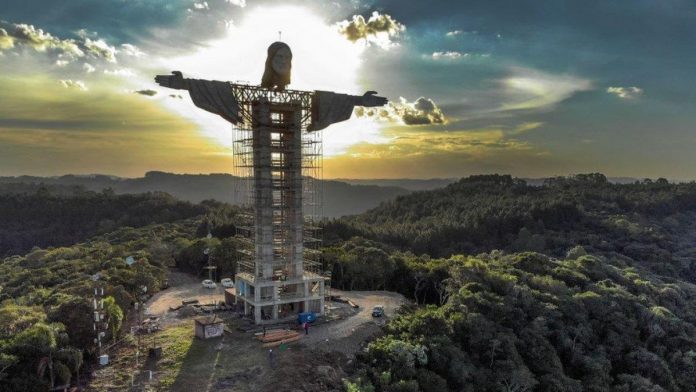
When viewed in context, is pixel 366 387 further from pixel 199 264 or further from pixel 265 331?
pixel 199 264

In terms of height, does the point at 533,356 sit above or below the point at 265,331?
below

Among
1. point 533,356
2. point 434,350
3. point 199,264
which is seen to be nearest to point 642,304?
point 533,356

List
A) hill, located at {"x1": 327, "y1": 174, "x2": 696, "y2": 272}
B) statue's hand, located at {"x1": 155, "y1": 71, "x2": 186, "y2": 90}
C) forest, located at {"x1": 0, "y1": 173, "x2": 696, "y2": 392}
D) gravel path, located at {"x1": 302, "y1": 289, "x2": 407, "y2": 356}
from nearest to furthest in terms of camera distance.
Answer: forest, located at {"x1": 0, "y1": 173, "x2": 696, "y2": 392}
gravel path, located at {"x1": 302, "y1": 289, "x2": 407, "y2": 356}
statue's hand, located at {"x1": 155, "y1": 71, "x2": 186, "y2": 90}
hill, located at {"x1": 327, "y1": 174, "x2": 696, "y2": 272}

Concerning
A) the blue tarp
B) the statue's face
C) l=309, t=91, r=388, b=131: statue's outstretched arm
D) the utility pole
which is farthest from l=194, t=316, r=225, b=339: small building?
the statue's face

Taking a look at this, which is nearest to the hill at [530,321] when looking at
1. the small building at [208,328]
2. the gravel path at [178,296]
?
the small building at [208,328]

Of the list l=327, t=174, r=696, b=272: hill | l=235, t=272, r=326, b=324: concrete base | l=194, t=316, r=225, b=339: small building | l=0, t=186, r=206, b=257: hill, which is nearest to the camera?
l=194, t=316, r=225, b=339: small building

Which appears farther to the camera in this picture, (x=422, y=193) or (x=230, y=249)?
(x=422, y=193)

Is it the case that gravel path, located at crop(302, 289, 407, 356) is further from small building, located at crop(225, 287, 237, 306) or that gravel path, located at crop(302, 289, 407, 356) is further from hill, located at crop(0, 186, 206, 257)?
hill, located at crop(0, 186, 206, 257)

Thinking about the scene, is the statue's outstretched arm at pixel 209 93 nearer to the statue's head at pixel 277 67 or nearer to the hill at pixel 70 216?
the statue's head at pixel 277 67

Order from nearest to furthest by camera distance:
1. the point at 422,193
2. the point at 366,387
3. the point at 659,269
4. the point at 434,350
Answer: the point at 366,387 < the point at 434,350 < the point at 659,269 < the point at 422,193
